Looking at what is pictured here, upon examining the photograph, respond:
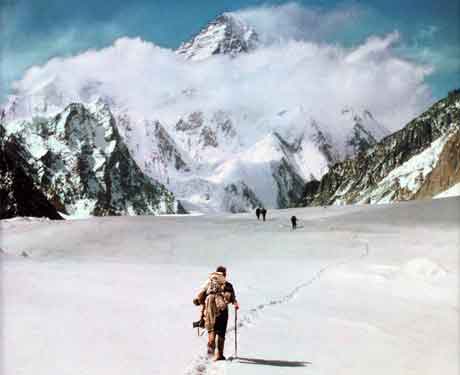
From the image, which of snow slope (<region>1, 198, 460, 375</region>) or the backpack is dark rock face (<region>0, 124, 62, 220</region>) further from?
the backpack

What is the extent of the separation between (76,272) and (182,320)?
9.04 metres

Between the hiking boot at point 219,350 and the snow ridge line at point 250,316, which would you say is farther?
the hiking boot at point 219,350

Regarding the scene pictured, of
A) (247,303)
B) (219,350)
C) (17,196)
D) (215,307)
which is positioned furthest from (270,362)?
(17,196)

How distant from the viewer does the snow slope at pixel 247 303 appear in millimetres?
11594

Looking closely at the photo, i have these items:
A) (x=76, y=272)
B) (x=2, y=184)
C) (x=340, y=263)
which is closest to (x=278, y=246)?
(x=340, y=263)

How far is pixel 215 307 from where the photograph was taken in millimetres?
12055

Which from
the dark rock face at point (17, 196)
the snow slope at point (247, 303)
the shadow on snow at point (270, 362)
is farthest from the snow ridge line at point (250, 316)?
the dark rock face at point (17, 196)

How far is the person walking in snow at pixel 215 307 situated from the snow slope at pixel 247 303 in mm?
443

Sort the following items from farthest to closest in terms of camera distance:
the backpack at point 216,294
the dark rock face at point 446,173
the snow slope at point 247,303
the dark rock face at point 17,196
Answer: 1. the dark rock face at point 17,196
2. the dark rock face at point 446,173
3. the backpack at point 216,294
4. the snow slope at point 247,303

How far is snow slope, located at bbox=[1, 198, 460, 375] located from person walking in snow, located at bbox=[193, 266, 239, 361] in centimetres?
44

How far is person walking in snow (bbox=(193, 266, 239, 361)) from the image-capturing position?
11.9 meters

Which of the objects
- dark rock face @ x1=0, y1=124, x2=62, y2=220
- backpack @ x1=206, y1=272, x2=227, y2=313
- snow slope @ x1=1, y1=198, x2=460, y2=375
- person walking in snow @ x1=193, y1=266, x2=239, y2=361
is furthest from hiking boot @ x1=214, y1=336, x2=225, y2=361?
dark rock face @ x1=0, y1=124, x2=62, y2=220

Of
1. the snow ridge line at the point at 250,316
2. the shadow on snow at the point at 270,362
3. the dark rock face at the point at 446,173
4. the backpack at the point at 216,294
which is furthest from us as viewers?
the dark rock face at the point at 446,173

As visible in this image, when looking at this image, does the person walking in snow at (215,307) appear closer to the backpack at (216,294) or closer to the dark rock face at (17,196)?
the backpack at (216,294)
